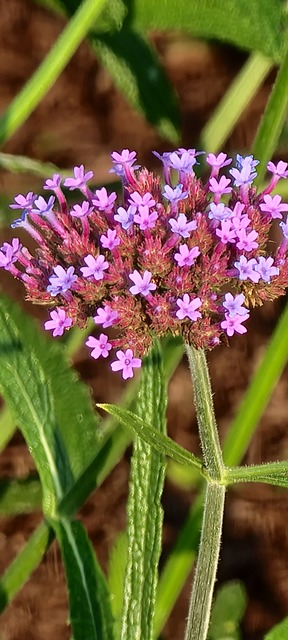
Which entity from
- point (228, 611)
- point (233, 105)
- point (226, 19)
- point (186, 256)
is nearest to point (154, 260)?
point (186, 256)

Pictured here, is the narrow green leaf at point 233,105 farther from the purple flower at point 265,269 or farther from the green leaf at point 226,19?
the purple flower at point 265,269

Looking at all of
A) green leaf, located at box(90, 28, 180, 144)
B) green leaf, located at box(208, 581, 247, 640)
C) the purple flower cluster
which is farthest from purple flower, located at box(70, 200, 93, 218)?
green leaf, located at box(208, 581, 247, 640)

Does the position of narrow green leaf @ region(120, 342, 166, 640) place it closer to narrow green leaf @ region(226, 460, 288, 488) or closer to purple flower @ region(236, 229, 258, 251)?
narrow green leaf @ region(226, 460, 288, 488)

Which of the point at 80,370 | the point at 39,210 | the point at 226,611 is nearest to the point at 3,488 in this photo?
the point at 80,370

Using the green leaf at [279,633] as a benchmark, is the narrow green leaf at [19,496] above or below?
A: above

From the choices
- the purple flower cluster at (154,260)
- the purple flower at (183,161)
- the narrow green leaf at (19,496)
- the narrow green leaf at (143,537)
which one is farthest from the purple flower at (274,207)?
the narrow green leaf at (19,496)

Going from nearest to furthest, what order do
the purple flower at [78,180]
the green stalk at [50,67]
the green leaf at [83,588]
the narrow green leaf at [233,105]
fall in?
the purple flower at [78,180], the green leaf at [83,588], the green stalk at [50,67], the narrow green leaf at [233,105]

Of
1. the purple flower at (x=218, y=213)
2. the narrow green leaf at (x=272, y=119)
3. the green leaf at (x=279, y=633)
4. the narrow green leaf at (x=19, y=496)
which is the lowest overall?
the green leaf at (x=279, y=633)
